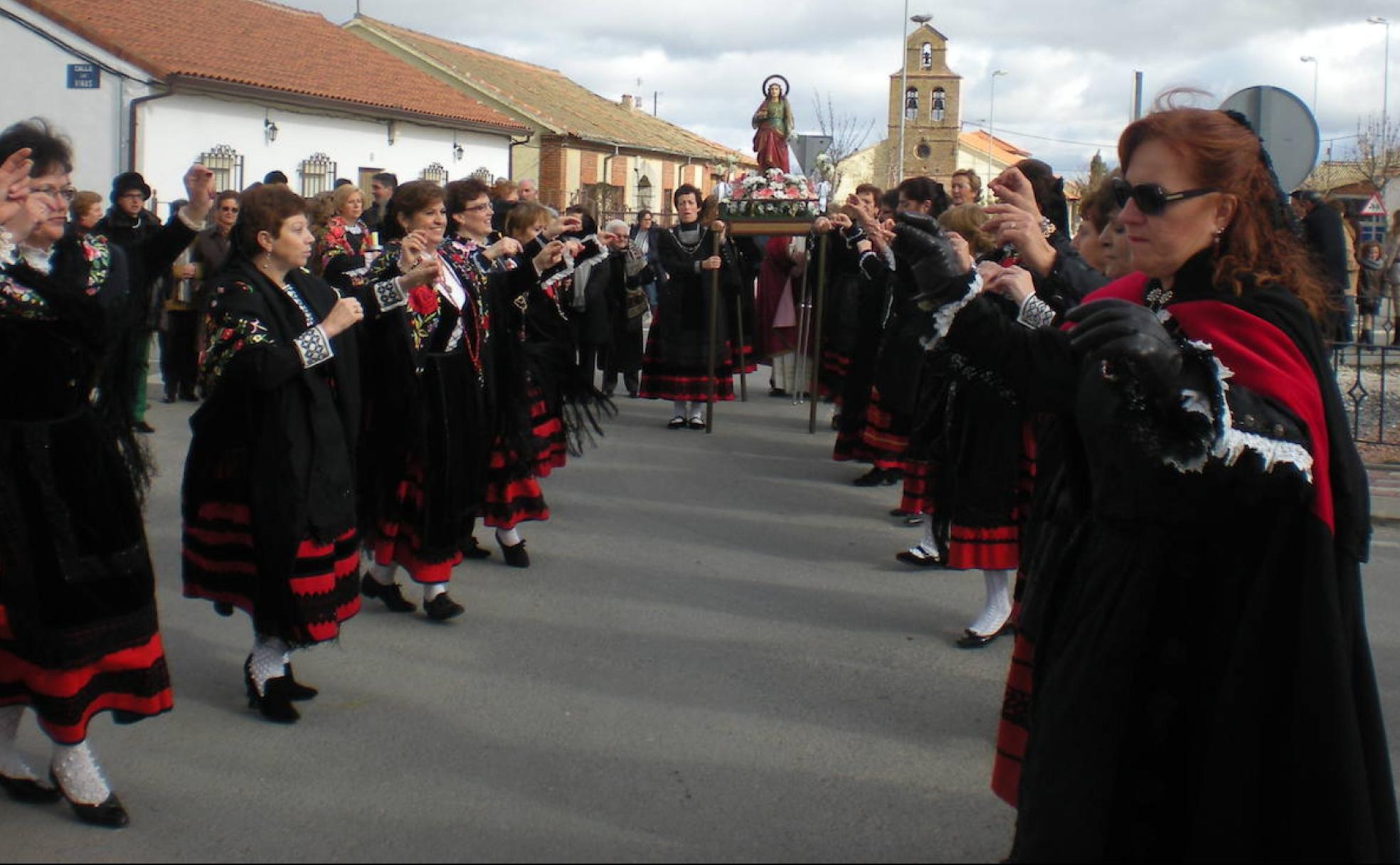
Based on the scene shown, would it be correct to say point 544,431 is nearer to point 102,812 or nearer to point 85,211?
point 102,812

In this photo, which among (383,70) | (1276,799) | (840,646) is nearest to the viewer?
(1276,799)

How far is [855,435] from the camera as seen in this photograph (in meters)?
10.3

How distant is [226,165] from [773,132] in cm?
1514

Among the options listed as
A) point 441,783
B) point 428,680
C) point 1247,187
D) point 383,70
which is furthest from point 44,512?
point 383,70

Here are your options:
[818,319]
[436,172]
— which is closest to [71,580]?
[818,319]

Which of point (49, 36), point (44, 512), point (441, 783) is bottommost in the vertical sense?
point (441, 783)

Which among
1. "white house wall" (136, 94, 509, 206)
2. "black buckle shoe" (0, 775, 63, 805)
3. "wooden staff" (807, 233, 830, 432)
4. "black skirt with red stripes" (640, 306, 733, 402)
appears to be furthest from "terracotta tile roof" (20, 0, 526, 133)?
"black buckle shoe" (0, 775, 63, 805)

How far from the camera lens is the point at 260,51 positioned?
95.2 feet

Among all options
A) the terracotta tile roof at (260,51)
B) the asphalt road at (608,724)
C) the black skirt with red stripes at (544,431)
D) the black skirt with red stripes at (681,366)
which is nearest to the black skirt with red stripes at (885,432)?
the asphalt road at (608,724)

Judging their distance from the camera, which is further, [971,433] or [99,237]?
[971,433]

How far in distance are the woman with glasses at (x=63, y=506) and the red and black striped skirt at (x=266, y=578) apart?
73 centimetres

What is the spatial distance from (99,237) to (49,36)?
22.5m

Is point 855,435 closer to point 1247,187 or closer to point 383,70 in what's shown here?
point 1247,187

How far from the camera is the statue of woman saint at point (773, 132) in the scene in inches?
521
